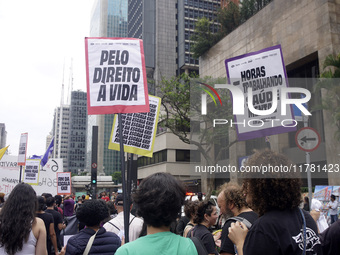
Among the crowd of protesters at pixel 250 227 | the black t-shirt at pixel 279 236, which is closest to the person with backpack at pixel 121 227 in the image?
the crowd of protesters at pixel 250 227

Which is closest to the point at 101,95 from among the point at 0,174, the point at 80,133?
the point at 0,174

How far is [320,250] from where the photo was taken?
2.55 meters

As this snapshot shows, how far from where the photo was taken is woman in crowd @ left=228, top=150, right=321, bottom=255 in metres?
2.34

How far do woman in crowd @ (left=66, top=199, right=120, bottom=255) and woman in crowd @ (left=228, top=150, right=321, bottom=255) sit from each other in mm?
1636

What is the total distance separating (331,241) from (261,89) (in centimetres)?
307

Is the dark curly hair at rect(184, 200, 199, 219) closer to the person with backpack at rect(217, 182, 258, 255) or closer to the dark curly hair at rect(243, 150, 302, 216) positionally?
the person with backpack at rect(217, 182, 258, 255)

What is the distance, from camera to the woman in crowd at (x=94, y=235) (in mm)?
3688

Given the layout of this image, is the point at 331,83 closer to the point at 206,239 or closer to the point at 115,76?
the point at 115,76

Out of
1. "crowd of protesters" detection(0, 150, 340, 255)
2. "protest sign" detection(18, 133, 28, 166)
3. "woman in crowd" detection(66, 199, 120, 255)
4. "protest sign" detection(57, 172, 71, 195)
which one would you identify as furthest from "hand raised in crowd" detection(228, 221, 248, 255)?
"protest sign" detection(57, 172, 71, 195)

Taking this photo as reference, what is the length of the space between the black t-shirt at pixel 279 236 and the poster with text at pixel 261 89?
282cm

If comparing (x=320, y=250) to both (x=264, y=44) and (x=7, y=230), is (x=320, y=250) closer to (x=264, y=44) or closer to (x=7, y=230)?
(x=7, y=230)

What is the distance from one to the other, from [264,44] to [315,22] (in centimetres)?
489

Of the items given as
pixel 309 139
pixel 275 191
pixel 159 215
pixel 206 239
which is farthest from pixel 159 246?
pixel 309 139

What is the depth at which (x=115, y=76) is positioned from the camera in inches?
208
